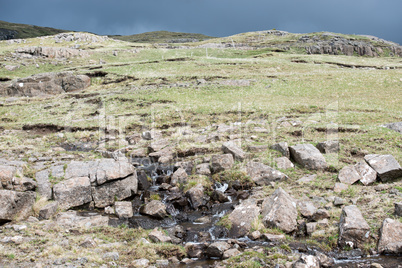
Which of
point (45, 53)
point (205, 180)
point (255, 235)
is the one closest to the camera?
point (255, 235)

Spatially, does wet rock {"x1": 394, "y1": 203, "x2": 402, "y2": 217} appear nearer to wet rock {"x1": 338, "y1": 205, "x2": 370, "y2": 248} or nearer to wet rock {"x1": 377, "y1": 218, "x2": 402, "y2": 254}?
wet rock {"x1": 377, "y1": 218, "x2": 402, "y2": 254}

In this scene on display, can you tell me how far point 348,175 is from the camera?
14641 millimetres

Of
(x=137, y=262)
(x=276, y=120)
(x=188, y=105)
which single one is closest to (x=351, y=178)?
(x=137, y=262)

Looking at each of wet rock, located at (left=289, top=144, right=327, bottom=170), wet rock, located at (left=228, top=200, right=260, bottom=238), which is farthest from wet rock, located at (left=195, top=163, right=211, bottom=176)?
wet rock, located at (left=289, top=144, right=327, bottom=170)

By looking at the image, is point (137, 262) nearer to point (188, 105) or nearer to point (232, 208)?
point (232, 208)

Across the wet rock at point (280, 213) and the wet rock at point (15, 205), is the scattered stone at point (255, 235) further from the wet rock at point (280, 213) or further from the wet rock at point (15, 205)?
the wet rock at point (15, 205)

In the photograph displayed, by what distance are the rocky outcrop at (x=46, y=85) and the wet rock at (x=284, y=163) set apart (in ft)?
131

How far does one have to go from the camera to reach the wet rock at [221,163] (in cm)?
1723

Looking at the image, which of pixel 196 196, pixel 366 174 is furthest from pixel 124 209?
pixel 366 174

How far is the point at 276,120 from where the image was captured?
26.8 meters

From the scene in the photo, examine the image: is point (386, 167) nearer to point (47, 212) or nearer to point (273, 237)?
point (273, 237)

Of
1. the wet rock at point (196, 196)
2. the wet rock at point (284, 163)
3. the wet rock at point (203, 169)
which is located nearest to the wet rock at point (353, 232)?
the wet rock at point (284, 163)

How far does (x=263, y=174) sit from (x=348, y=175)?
430 centimetres

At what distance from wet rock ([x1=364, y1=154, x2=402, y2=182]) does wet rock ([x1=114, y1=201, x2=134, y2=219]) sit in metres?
12.3
